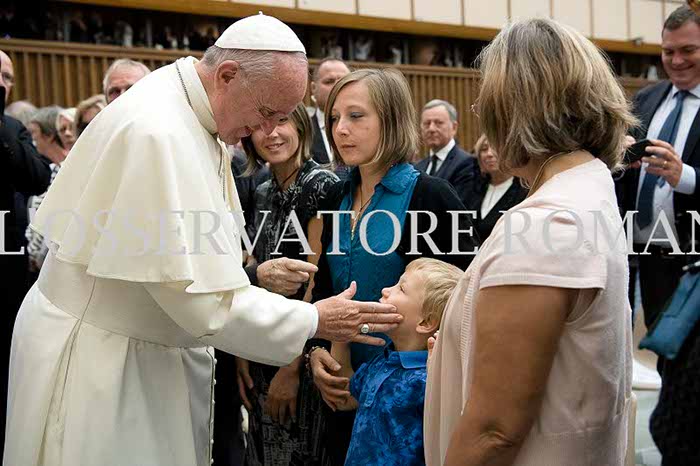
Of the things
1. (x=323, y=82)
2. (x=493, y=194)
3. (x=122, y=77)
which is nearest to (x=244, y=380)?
(x=122, y=77)

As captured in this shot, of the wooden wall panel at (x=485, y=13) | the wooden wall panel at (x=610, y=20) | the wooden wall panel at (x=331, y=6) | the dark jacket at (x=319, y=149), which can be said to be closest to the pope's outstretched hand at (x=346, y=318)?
the dark jacket at (x=319, y=149)

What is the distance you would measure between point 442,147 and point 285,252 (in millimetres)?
3563

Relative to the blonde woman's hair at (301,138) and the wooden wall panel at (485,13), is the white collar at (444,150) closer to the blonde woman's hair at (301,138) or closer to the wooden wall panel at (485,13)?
the blonde woman's hair at (301,138)

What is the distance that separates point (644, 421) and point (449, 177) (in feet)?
7.32

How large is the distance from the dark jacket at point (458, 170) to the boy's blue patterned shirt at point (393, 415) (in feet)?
11.0

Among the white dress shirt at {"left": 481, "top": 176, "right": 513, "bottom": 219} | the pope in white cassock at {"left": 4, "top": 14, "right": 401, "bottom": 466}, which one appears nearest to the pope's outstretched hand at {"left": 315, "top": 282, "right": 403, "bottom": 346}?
the pope in white cassock at {"left": 4, "top": 14, "right": 401, "bottom": 466}

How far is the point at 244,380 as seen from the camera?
3.05 metres

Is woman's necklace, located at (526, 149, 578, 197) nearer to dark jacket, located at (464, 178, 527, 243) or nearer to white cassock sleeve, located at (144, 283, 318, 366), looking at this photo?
white cassock sleeve, located at (144, 283, 318, 366)

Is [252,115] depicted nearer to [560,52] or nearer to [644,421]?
[560,52]

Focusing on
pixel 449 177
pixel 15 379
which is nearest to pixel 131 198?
pixel 15 379

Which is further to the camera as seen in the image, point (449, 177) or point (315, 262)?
point (449, 177)

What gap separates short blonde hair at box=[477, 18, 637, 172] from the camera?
145 centimetres

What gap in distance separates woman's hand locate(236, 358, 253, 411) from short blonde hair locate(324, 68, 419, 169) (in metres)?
0.92

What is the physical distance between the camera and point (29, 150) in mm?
3391
